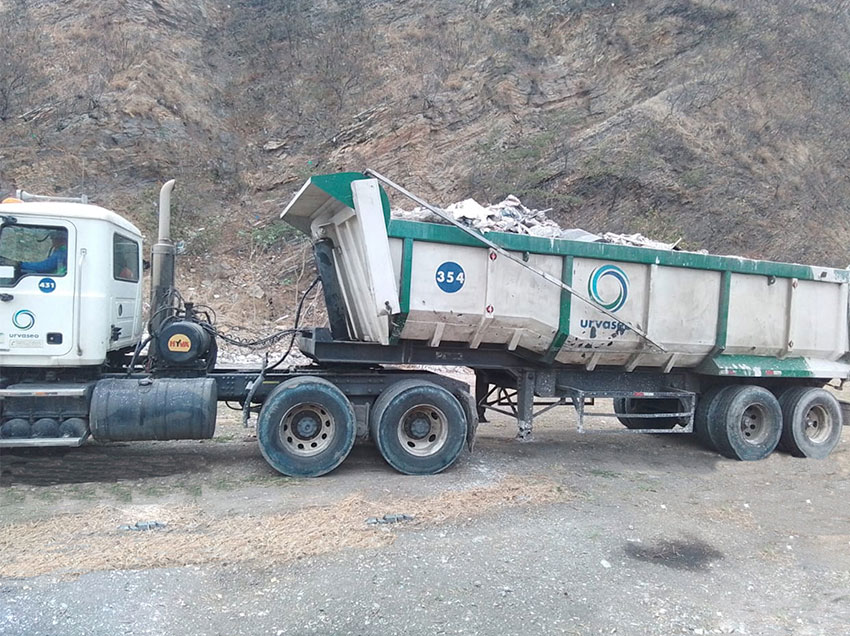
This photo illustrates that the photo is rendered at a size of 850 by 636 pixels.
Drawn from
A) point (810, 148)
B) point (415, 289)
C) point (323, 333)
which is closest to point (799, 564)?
point (415, 289)

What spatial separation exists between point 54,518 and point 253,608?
2191mm

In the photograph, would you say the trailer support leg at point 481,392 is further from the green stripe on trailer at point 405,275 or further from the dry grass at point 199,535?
the dry grass at point 199,535

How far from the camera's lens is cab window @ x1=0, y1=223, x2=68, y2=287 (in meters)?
5.48

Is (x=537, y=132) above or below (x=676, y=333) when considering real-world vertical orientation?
above

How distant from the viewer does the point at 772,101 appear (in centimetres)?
2170

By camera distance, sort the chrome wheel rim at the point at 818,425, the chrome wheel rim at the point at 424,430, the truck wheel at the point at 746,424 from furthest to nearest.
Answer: the chrome wheel rim at the point at 818,425 < the truck wheel at the point at 746,424 < the chrome wheel rim at the point at 424,430

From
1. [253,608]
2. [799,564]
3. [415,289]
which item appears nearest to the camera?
[253,608]

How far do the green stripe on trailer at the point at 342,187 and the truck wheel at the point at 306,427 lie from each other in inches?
68.3

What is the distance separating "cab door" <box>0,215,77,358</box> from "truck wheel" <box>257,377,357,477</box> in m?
1.90

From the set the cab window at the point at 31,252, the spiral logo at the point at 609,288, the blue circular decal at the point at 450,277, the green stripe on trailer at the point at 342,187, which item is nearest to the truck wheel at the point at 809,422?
the spiral logo at the point at 609,288

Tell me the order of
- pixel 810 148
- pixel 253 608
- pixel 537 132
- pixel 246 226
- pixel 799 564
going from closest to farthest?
pixel 253 608
pixel 799 564
pixel 246 226
pixel 537 132
pixel 810 148

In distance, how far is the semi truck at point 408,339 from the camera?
18.4 ft

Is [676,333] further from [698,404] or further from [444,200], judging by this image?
[444,200]

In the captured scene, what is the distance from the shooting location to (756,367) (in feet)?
23.4
